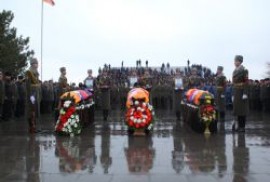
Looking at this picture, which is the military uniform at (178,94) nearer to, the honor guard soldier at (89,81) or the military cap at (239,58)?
Result: the honor guard soldier at (89,81)

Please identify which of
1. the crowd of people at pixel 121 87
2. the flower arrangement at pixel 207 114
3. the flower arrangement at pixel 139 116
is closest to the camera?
the flower arrangement at pixel 139 116

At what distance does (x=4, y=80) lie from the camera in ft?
74.4

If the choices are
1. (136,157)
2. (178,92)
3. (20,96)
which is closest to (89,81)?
(178,92)

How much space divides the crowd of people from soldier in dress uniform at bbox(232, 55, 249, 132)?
120cm

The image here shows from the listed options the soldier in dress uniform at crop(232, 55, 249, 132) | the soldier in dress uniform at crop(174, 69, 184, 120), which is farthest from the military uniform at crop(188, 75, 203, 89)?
the soldier in dress uniform at crop(232, 55, 249, 132)

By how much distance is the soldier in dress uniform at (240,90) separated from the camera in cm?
1514

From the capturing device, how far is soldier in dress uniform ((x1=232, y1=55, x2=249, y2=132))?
1514 cm

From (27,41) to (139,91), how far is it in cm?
3390

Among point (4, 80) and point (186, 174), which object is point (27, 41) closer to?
point (4, 80)

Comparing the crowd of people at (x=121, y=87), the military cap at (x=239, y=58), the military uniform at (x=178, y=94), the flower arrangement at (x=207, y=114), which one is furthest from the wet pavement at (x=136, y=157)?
the military uniform at (x=178, y=94)

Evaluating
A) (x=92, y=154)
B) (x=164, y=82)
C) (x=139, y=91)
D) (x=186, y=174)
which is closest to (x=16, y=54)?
(x=164, y=82)

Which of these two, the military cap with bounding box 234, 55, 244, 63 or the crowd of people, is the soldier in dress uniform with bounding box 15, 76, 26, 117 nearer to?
the crowd of people

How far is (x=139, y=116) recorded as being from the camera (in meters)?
14.2

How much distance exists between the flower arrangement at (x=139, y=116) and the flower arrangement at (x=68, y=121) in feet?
4.45
